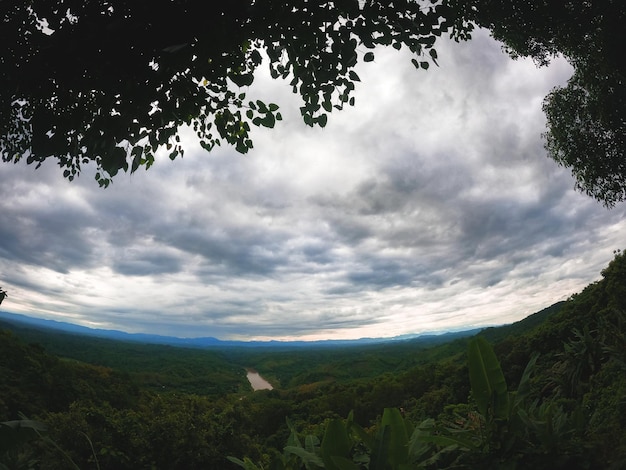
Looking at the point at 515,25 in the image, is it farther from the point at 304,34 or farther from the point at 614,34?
the point at 304,34

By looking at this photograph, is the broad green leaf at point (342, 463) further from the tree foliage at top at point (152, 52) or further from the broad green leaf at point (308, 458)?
the tree foliage at top at point (152, 52)

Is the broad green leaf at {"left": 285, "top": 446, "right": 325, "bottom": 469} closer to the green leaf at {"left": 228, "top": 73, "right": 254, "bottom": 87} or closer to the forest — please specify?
the forest

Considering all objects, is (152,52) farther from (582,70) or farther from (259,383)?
(259,383)

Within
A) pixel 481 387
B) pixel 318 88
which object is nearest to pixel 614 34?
pixel 318 88

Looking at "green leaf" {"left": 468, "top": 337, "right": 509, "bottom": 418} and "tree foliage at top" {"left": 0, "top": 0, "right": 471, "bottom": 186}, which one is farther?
"tree foliage at top" {"left": 0, "top": 0, "right": 471, "bottom": 186}

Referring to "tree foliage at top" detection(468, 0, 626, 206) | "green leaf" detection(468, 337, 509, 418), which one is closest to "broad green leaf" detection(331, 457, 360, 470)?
"green leaf" detection(468, 337, 509, 418)

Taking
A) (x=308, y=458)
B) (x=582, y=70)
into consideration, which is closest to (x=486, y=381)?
(x=308, y=458)

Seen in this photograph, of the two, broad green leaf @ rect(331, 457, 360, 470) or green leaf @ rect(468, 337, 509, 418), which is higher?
green leaf @ rect(468, 337, 509, 418)

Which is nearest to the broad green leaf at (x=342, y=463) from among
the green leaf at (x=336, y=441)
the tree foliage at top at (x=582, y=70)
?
the green leaf at (x=336, y=441)
